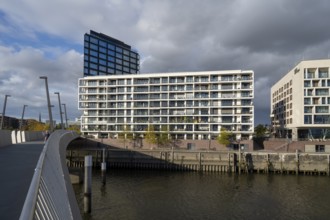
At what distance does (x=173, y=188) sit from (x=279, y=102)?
279ft

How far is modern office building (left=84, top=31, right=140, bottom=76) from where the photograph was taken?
474 feet

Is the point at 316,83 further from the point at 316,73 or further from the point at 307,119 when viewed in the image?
the point at 307,119

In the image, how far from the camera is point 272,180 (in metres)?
50.4

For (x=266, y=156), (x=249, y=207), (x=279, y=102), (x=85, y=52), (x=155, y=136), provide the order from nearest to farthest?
(x=249, y=207)
(x=266, y=156)
(x=155, y=136)
(x=279, y=102)
(x=85, y=52)

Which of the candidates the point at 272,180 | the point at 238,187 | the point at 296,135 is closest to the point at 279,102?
the point at 296,135

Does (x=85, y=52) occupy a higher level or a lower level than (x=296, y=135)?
higher

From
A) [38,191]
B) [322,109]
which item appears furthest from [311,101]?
[38,191]

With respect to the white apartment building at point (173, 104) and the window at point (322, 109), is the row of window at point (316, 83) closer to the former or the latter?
the window at point (322, 109)

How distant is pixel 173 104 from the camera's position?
3851 inches

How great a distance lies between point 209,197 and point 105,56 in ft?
414

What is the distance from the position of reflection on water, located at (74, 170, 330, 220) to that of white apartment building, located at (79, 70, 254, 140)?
1540 inches

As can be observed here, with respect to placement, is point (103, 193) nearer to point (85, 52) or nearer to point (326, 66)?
point (326, 66)

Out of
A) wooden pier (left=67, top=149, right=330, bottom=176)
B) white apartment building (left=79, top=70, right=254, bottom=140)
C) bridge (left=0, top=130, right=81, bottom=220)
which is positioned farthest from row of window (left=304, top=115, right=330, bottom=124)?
bridge (left=0, top=130, right=81, bottom=220)

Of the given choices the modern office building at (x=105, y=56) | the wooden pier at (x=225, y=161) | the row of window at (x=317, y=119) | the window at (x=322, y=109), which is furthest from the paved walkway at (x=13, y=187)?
the modern office building at (x=105, y=56)
